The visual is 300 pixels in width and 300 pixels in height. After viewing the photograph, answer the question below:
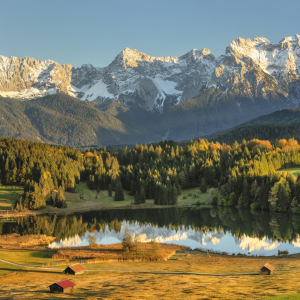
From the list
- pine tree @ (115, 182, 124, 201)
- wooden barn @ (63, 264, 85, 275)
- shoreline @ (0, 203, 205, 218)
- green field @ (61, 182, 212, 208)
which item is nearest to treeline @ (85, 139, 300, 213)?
green field @ (61, 182, 212, 208)

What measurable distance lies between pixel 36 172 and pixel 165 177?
5524 centimetres

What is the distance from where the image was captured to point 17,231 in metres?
99.0

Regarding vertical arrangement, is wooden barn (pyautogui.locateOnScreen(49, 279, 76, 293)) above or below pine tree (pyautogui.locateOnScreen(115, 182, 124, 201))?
below

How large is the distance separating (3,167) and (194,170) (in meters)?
85.6

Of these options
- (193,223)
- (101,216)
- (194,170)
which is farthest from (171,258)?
(194,170)

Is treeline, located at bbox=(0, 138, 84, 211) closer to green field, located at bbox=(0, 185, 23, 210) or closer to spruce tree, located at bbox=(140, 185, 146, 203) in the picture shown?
green field, located at bbox=(0, 185, 23, 210)

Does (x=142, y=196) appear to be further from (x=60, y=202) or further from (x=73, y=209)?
(x=60, y=202)

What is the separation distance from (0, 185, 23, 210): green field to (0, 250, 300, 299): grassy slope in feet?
275

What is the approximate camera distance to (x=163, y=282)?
1857 inches

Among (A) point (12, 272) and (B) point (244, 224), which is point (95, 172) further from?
(A) point (12, 272)

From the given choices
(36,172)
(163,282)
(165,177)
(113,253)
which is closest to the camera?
(163,282)

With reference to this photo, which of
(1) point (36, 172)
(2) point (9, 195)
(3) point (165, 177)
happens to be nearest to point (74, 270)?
(2) point (9, 195)

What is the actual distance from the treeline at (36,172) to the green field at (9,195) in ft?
13.4

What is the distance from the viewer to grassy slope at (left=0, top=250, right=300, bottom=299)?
41.0 metres
